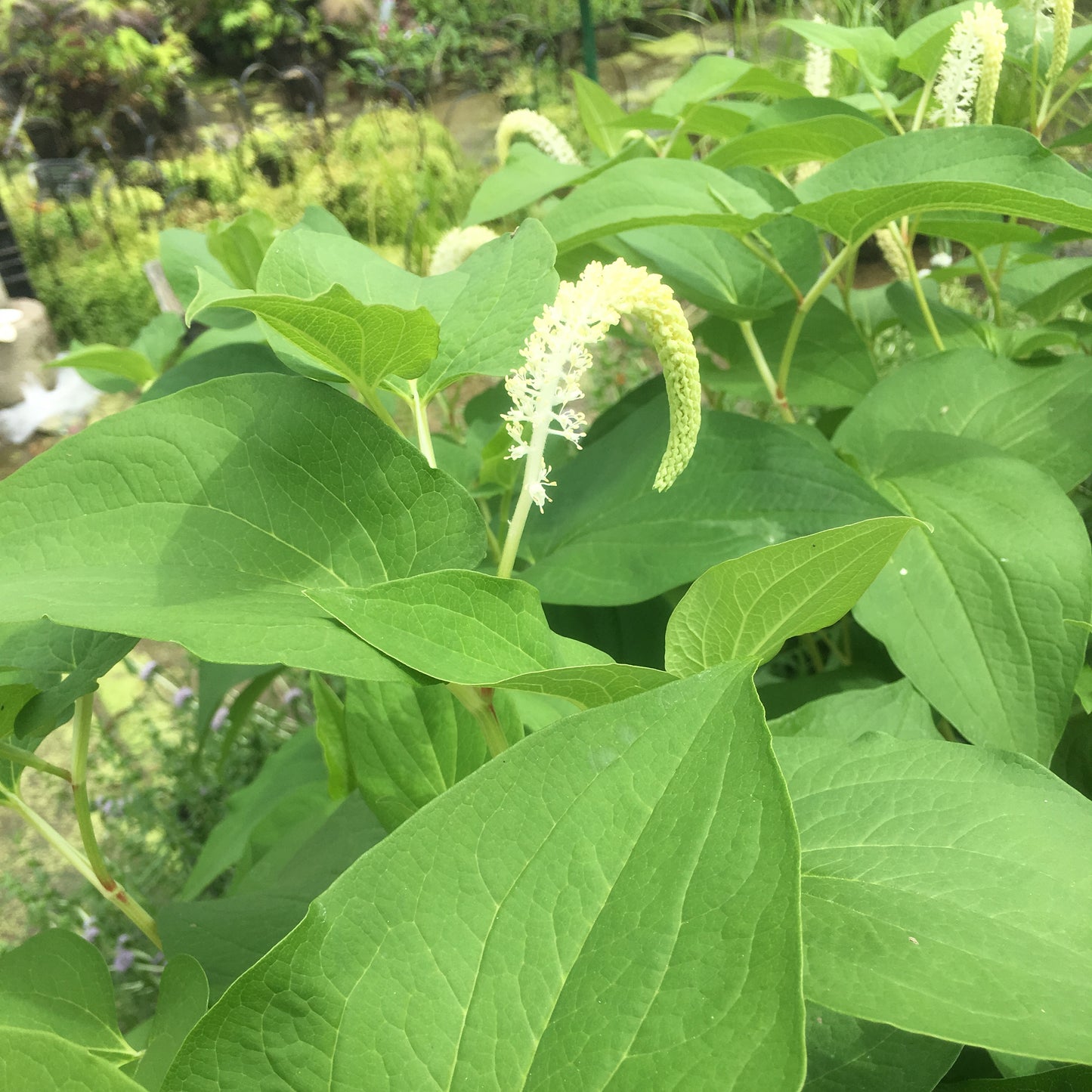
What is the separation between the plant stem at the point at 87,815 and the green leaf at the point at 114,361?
45cm

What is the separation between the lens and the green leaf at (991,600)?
41cm

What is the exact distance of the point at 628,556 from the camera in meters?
0.44

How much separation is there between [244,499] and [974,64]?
561 mm

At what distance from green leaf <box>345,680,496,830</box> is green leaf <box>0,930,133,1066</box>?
13 centimetres

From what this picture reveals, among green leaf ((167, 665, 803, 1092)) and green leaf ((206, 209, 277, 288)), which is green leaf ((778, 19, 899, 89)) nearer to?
green leaf ((206, 209, 277, 288))

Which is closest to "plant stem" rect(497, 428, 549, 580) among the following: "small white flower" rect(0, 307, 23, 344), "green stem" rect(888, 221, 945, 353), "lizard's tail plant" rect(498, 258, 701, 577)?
"lizard's tail plant" rect(498, 258, 701, 577)

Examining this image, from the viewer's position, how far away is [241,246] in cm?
68

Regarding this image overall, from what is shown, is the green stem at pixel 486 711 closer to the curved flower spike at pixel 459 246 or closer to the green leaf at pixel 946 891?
the green leaf at pixel 946 891

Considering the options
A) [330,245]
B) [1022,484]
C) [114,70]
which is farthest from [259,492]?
[114,70]

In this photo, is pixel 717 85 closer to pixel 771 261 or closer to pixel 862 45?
pixel 862 45

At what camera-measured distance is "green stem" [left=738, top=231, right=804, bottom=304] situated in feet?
1.71

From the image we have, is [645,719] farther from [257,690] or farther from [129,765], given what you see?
[129,765]

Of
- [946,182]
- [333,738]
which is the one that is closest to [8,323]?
[333,738]

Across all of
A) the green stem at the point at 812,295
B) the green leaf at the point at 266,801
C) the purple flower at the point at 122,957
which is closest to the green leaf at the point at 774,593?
the green stem at the point at 812,295
